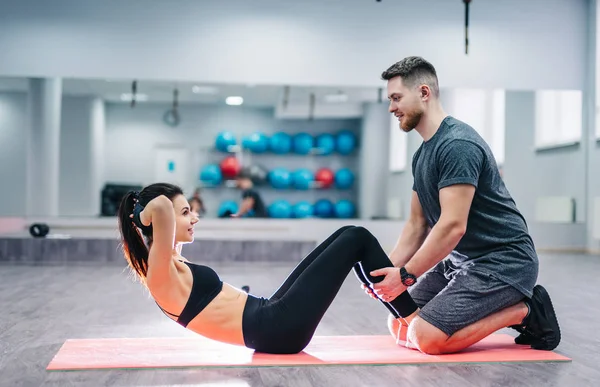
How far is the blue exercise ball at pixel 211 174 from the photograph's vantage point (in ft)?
26.7

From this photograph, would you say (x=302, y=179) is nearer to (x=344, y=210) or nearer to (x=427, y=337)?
(x=344, y=210)

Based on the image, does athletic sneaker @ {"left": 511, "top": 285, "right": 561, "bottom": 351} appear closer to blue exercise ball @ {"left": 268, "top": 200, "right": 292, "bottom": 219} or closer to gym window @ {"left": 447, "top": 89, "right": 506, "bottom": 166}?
gym window @ {"left": 447, "top": 89, "right": 506, "bottom": 166}

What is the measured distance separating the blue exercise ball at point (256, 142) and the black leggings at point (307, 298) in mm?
6195

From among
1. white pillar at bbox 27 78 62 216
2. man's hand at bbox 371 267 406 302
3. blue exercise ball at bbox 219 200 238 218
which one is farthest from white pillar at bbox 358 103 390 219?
man's hand at bbox 371 267 406 302

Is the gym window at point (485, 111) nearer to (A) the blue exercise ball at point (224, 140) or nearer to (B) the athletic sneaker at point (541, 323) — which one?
(A) the blue exercise ball at point (224, 140)

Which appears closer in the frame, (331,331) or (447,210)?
(447,210)

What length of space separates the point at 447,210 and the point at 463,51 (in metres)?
6.10

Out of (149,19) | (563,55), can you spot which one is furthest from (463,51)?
(149,19)

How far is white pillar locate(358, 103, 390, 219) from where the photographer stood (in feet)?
27.3

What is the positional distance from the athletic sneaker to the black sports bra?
119cm

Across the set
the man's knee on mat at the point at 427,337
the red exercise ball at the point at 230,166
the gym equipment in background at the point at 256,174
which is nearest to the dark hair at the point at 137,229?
the man's knee on mat at the point at 427,337

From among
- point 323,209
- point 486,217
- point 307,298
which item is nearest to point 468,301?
point 486,217

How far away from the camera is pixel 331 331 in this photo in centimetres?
289

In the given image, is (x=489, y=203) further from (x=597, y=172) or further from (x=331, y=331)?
(x=597, y=172)
